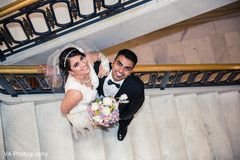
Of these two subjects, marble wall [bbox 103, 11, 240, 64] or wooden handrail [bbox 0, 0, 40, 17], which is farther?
marble wall [bbox 103, 11, 240, 64]

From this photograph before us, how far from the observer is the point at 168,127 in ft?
13.4

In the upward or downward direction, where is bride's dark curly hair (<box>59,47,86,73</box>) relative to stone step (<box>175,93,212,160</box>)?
upward

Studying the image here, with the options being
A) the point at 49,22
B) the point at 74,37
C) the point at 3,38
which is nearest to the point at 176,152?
the point at 74,37

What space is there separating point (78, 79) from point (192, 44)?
427 cm

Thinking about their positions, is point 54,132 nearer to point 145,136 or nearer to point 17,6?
point 145,136

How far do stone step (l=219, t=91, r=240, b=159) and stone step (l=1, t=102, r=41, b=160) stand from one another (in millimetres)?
3853

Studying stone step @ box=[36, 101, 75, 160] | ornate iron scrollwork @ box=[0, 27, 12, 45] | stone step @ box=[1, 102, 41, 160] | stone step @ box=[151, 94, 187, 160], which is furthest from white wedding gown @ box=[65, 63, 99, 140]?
stone step @ box=[151, 94, 187, 160]

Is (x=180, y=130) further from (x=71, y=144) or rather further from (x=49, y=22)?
(x=49, y=22)

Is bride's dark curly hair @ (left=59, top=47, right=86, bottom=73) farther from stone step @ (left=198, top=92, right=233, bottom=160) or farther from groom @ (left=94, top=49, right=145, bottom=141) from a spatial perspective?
stone step @ (left=198, top=92, right=233, bottom=160)

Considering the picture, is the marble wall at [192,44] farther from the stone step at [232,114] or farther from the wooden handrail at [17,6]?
the wooden handrail at [17,6]

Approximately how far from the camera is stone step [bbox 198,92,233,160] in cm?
416

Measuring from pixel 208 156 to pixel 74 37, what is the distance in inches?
134

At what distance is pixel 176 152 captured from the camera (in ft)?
12.9

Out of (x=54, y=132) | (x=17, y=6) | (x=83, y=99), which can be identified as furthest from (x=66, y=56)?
Result: (x=54, y=132)
